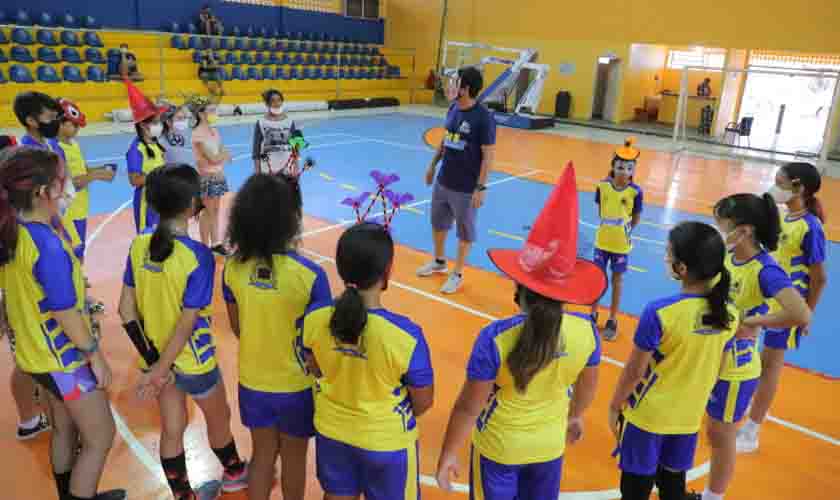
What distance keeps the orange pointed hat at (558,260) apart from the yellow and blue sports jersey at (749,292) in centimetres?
111

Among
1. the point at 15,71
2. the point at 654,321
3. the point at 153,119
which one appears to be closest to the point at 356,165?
the point at 153,119

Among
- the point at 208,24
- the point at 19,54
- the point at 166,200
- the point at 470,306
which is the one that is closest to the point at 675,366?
the point at 166,200

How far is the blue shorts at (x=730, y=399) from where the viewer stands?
291 centimetres

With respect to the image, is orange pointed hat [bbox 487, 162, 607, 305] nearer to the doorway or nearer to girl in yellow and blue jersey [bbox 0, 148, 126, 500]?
girl in yellow and blue jersey [bbox 0, 148, 126, 500]

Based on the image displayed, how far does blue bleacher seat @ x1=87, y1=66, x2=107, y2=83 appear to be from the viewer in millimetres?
15203

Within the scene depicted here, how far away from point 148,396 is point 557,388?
175 cm

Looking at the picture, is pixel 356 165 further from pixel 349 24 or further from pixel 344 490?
pixel 349 24

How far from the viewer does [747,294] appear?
9.95ft

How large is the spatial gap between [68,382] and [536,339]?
201cm

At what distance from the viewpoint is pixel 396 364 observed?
83.8 inches

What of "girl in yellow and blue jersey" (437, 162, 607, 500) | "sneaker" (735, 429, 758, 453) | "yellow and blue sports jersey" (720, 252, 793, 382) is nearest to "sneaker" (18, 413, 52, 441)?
"girl in yellow and blue jersey" (437, 162, 607, 500)

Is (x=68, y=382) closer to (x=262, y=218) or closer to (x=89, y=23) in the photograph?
(x=262, y=218)

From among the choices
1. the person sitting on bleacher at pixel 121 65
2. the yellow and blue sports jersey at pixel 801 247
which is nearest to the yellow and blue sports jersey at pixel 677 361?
the yellow and blue sports jersey at pixel 801 247

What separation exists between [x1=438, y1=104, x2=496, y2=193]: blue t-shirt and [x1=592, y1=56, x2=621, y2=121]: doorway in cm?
1751
